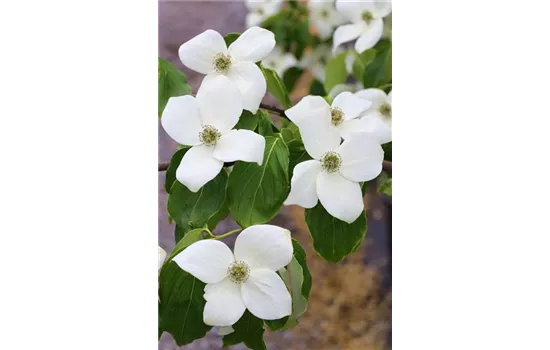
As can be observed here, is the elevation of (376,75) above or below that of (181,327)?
above

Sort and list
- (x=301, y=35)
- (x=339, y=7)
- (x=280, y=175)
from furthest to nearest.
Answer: (x=301, y=35)
(x=339, y=7)
(x=280, y=175)

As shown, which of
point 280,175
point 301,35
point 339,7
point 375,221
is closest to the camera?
point 280,175

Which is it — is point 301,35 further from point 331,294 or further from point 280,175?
point 280,175

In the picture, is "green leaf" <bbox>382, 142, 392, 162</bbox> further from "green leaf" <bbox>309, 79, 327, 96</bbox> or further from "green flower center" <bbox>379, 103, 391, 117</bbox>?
"green leaf" <bbox>309, 79, 327, 96</bbox>

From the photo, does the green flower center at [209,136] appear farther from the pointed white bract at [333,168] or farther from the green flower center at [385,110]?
the green flower center at [385,110]

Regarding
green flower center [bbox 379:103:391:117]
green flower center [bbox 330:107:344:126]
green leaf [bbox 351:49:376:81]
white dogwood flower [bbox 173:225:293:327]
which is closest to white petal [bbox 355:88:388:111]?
green flower center [bbox 379:103:391:117]

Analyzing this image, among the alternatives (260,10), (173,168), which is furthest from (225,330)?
(260,10)
